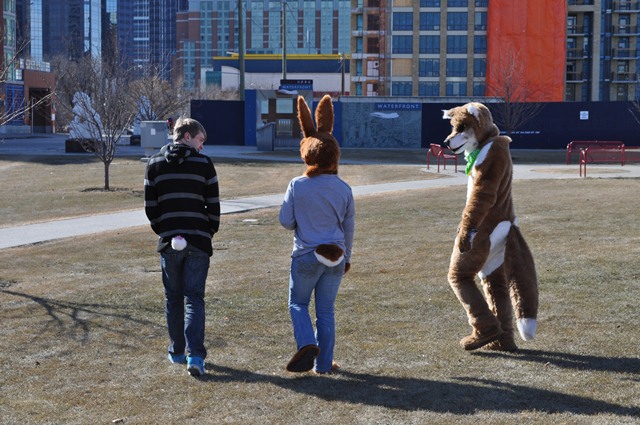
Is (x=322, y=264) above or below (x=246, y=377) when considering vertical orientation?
above

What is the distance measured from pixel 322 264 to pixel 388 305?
2.66 m

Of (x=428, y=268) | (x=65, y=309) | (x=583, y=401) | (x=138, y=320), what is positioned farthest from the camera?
(x=428, y=268)

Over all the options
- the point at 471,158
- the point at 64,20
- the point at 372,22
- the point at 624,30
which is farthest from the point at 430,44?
the point at 64,20

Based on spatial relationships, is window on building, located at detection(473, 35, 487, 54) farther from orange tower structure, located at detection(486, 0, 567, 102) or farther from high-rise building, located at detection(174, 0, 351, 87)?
high-rise building, located at detection(174, 0, 351, 87)

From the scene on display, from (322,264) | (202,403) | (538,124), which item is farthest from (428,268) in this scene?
(538,124)

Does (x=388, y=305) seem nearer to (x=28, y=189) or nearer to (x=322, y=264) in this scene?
(x=322, y=264)

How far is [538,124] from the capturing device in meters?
50.7

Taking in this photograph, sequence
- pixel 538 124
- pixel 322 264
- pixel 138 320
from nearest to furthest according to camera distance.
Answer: pixel 322 264 → pixel 138 320 → pixel 538 124

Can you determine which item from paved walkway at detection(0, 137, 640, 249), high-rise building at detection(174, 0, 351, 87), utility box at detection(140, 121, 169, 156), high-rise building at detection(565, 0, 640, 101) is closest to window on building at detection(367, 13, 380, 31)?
high-rise building at detection(565, 0, 640, 101)

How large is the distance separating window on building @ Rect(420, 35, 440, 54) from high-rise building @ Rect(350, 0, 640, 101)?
0.29 feet

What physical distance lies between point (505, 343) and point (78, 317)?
3.76m

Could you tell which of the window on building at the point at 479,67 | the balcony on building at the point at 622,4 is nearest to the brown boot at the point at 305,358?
the window on building at the point at 479,67

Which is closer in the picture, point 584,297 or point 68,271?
point 584,297

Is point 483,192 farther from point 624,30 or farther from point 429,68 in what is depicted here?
point 624,30
